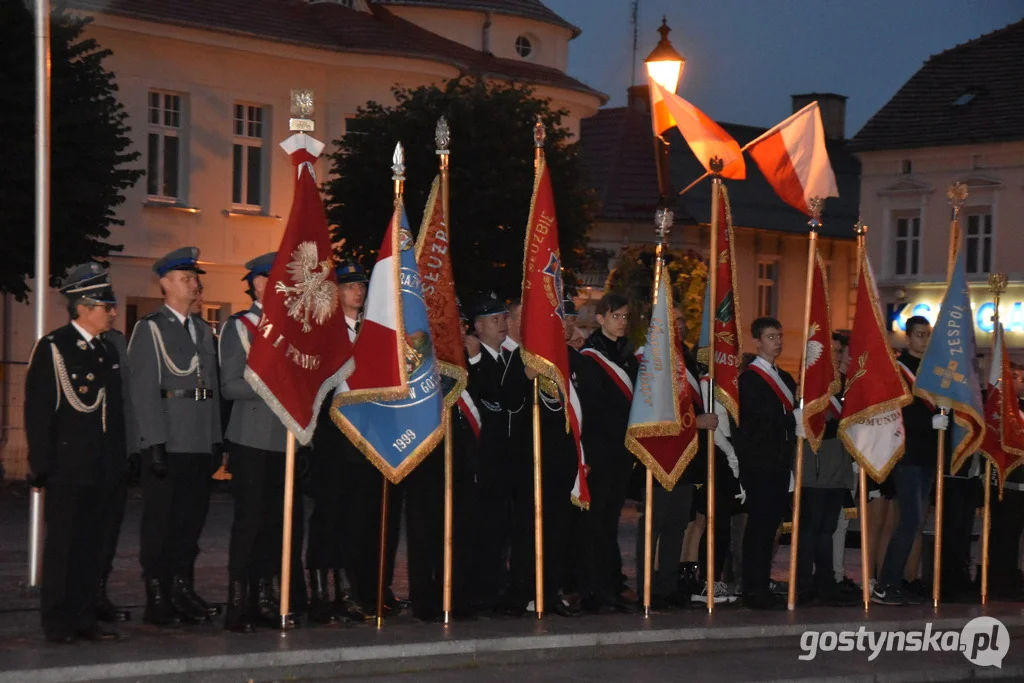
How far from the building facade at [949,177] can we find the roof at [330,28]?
32.8 feet

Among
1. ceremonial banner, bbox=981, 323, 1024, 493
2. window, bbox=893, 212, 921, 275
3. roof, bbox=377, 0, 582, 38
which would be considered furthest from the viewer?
window, bbox=893, 212, 921, 275

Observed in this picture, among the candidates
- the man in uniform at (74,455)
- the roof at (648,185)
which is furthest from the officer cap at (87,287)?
the roof at (648,185)

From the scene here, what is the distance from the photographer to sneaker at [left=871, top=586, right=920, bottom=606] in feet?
44.0

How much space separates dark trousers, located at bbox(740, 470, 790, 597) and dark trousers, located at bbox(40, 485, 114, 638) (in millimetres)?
4747

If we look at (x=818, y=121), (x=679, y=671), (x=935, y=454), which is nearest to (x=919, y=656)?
(x=679, y=671)

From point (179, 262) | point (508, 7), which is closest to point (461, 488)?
point (179, 262)

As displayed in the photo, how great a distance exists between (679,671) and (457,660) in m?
1.27

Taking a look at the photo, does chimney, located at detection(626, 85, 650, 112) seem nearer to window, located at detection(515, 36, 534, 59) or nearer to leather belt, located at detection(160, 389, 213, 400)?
window, located at detection(515, 36, 534, 59)

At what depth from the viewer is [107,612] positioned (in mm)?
10805

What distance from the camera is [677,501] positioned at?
12555 millimetres

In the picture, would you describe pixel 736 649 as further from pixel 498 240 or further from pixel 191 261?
pixel 498 240

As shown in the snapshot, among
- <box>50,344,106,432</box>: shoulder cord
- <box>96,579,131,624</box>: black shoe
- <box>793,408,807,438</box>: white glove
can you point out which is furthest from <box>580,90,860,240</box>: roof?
<box>50,344,106,432</box>: shoulder cord

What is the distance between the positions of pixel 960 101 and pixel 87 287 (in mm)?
36512

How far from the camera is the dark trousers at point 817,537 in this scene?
43.0 feet
